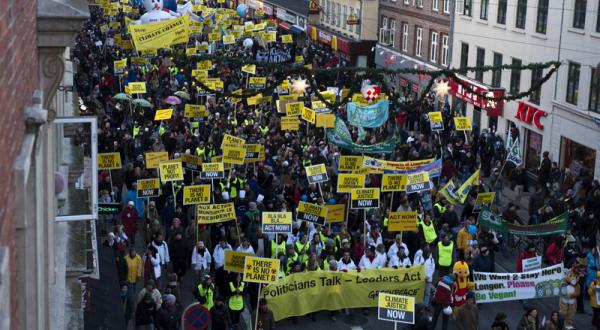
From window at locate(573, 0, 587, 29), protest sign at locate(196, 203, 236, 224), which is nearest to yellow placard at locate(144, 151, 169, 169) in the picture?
protest sign at locate(196, 203, 236, 224)

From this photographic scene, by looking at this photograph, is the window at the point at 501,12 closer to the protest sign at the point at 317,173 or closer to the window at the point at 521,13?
the window at the point at 521,13

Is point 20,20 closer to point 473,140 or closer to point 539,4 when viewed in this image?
point 473,140

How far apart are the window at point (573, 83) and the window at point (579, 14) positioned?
49.7 inches

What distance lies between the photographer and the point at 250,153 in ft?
77.6

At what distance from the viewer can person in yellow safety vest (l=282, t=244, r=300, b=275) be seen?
54.9 feet

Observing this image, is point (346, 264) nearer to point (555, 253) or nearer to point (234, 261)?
point (234, 261)

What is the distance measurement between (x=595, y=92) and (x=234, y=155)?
43.2 ft

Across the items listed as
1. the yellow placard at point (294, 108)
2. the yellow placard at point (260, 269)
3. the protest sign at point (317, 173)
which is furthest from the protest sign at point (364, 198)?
the yellow placard at point (294, 108)

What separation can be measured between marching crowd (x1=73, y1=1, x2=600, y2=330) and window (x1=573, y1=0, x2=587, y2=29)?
15.3ft

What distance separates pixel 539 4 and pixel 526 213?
10348mm

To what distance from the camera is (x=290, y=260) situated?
55.1ft

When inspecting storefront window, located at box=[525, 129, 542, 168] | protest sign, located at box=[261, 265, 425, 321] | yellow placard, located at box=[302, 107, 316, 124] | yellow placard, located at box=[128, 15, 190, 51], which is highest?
yellow placard, located at box=[128, 15, 190, 51]

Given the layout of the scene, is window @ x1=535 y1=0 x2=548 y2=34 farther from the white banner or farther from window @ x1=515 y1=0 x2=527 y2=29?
the white banner

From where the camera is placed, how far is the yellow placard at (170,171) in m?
20.1
